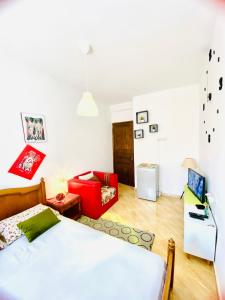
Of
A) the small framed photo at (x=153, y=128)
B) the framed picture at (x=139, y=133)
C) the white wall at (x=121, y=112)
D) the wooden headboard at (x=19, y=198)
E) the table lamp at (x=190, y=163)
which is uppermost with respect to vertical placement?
the white wall at (x=121, y=112)

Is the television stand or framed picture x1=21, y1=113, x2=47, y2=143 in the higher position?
framed picture x1=21, y1=113, x2=47, y2=143

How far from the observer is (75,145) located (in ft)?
10.4

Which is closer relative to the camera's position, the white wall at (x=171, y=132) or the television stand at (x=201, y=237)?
the television stand at (x=201, y=237)

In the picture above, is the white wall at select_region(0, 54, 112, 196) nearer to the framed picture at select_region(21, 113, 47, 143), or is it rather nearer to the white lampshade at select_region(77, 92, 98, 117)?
the framed picture at select_region(21, 113, 47, 143)

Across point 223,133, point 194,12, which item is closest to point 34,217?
point 223,133

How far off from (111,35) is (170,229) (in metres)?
2.88

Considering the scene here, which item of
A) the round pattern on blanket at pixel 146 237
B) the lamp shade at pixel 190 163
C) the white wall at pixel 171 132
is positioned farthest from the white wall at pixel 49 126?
the lamp shade at pixel 190 163

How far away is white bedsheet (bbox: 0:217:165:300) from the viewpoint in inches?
39.6

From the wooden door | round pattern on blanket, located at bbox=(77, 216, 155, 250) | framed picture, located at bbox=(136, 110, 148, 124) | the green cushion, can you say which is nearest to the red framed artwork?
the green cushion

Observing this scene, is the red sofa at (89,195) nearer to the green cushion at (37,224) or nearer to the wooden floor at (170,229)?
the wooden floor at (170,229)

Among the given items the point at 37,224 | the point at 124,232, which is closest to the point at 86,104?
the point at 37,224

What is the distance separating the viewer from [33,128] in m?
2.30

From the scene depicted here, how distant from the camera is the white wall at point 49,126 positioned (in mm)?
1978

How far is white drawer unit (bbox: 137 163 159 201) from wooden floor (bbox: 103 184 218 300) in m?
0.15
